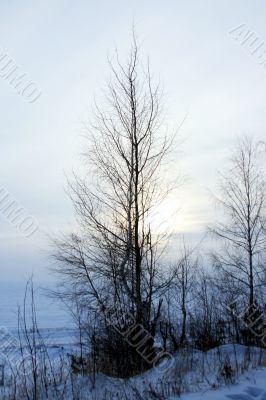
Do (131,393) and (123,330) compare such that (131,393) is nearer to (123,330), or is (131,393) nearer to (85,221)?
(123,330)

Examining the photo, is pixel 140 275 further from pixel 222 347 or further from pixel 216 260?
pixel 216 260

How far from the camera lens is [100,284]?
1402 cm

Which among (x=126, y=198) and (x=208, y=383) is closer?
(x=208, y=383)

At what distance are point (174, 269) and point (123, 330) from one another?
4022 millimetres

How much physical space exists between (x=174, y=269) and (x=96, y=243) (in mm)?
2446

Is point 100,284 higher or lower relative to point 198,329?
higher

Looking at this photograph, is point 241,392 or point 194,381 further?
point 194,381

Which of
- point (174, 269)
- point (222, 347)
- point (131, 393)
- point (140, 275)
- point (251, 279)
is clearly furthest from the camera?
point (251, 279)

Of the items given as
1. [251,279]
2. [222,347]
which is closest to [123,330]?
[222,347]

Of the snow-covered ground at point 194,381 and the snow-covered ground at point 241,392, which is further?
the snow-covered ground at point 194,381

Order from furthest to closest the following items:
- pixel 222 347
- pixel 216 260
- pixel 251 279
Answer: pixel 216 260, pixel 251 279, pixel 222 347

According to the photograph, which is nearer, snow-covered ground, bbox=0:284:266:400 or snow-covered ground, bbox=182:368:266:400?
snow-covered ground, bbox=182:368:266:400

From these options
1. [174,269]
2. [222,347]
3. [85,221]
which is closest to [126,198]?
[85,221]

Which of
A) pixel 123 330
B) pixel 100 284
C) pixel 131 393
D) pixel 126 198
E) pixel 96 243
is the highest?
pixel 126 198
